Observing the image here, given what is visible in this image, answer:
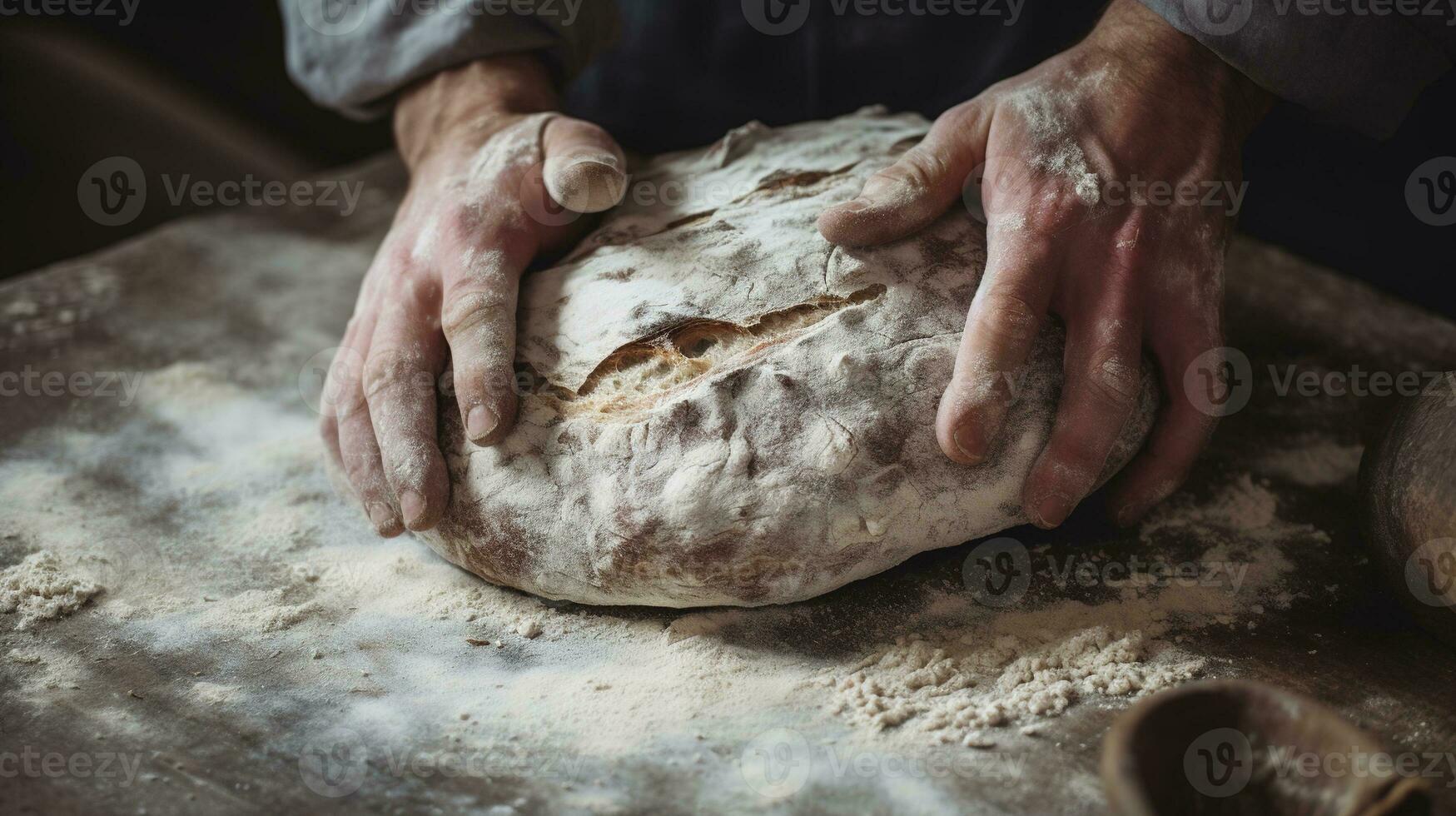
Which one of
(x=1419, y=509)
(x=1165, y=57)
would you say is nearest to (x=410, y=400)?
(x=1165, y=57)

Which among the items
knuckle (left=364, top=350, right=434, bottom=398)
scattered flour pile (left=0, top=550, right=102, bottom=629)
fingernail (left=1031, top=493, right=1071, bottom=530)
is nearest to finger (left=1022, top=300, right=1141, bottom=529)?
fingernail (left=1031, top=493, right=1071, bottom=530)

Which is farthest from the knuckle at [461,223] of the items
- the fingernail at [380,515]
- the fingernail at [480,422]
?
the fingernail at [380,515]

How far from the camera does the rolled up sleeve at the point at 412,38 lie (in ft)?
6.46

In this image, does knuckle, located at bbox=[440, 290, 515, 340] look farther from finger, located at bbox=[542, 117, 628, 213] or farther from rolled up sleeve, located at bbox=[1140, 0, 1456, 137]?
rolled up sleeve, located at bbox=[1140, 0, 1456, 137]

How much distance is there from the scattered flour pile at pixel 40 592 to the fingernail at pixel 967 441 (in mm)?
1308

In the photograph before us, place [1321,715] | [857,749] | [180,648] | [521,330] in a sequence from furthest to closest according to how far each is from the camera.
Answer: [521,330] → [180,648] → [857,749] → [1321,715]

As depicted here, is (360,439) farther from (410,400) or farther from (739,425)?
(739,425)

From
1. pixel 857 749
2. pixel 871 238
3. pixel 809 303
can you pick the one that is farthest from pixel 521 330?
pixel 857 749

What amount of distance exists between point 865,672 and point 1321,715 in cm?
53

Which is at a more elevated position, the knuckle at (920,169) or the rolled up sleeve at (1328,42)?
the rolled up sleeve at (1328,42)

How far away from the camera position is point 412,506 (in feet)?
4.71

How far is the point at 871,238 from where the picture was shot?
4.79ft

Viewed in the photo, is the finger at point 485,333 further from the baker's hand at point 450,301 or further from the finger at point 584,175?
the finger at point 584,175

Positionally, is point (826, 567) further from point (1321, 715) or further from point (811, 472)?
point (1321, 715)
